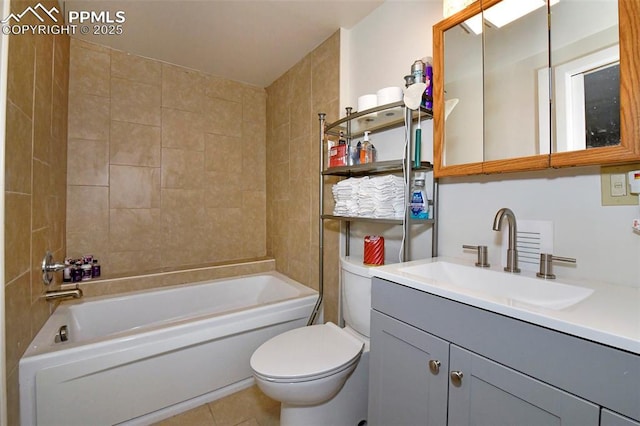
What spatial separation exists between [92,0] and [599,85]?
2474 millimetres

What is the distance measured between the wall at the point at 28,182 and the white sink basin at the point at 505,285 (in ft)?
4.81

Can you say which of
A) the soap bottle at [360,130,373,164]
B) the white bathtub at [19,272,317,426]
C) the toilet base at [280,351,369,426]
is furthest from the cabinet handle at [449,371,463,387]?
the white bathtub at [19,272,317,426]

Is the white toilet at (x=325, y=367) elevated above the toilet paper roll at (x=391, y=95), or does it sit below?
below

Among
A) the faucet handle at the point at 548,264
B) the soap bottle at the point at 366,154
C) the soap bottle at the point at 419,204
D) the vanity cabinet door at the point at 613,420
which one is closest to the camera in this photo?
the vanity cabinet door at the point at 613,420

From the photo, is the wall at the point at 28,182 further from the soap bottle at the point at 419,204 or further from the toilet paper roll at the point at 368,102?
the soap bottle at the point at 419,204

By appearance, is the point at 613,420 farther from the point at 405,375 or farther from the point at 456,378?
the point at 405,375

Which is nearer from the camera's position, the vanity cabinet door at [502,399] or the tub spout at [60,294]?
the vanity cabinet door at [502,399]

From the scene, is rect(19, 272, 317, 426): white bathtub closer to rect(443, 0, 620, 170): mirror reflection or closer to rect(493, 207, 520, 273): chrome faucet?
rect(493, 207, 520, 273): chrome faucet

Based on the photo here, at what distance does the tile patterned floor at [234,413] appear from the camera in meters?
1.41

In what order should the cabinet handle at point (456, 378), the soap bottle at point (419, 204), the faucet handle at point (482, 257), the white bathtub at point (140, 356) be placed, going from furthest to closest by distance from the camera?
the soap bottle at point (419, 204) → the white bathtub at point (140, 356) → the faucet handle at point (482, 257) → the cabinet handle at point (456, 378)

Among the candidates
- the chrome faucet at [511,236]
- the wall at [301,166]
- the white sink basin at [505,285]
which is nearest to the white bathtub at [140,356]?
the wall at [301,166]

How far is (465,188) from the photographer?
120cm

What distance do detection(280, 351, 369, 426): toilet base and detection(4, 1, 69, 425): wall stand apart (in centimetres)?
104

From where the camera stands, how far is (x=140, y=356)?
4.35 ft
